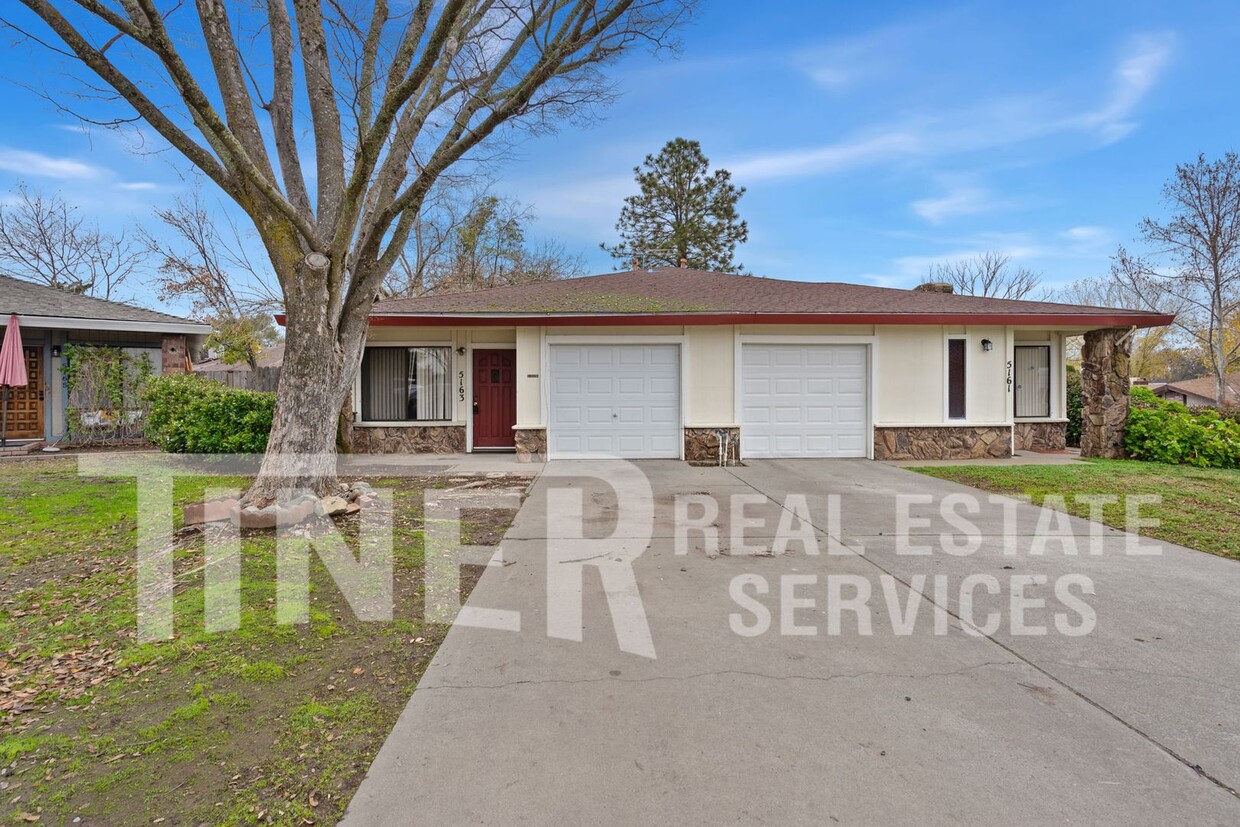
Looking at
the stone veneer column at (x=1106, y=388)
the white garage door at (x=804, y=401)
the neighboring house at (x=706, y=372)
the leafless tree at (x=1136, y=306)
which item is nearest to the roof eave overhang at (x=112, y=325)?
the neighboring house at (x=706, y=372)

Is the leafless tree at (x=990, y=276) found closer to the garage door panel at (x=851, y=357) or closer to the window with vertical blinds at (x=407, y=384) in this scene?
the garage door panel at (x=851, y=357)

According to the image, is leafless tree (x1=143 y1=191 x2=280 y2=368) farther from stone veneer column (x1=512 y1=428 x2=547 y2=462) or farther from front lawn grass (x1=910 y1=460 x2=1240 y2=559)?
front lawn grass (x1=910 y1=460 x2=1240 y2=559)

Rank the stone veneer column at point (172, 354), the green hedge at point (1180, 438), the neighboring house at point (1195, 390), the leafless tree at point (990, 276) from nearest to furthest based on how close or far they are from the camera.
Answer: the green hedge at point (1180, 438) < the stone veneer column at point (172, 354) < the leafless tree at point (990, 276) < the neighboring house at point (1195, 390)

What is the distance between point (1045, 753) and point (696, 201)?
25640 mm

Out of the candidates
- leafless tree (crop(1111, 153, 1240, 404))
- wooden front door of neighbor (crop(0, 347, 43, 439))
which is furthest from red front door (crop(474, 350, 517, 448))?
leafless tree (crop(1111, 153, 1240, 404))

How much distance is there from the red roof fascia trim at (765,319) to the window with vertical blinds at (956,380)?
1.97 ft

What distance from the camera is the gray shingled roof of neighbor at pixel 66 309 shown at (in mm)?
10664

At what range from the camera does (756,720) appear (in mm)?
2268

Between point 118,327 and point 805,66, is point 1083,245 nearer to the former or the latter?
point 805,66

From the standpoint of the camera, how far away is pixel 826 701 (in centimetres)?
241

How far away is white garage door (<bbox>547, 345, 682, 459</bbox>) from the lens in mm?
10102

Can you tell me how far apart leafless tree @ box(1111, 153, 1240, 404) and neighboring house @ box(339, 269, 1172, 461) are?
47.0ft

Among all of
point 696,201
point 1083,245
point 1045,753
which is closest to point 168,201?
point 696,201

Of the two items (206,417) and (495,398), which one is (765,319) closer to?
(495,398)
